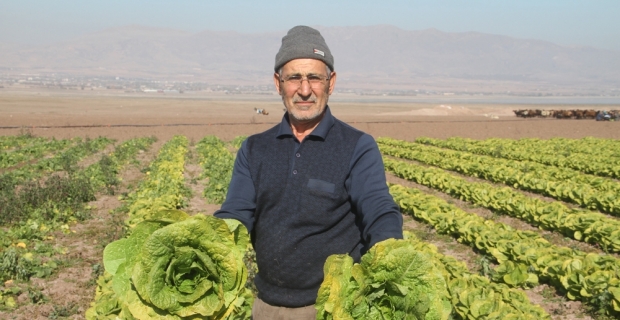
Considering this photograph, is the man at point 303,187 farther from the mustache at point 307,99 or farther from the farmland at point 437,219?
the farmland at point 437,219

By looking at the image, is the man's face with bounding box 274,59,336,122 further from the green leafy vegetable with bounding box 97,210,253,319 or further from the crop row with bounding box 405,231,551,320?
the crop row with bounding box 405,231,551,320

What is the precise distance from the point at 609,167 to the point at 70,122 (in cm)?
2971

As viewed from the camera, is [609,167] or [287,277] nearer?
[287,277]

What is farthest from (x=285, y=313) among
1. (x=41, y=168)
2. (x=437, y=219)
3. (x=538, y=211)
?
(x=41, y=168)

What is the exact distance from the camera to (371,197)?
2676 millimetres

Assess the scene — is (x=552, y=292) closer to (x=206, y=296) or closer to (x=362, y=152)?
(x=362, y=152)

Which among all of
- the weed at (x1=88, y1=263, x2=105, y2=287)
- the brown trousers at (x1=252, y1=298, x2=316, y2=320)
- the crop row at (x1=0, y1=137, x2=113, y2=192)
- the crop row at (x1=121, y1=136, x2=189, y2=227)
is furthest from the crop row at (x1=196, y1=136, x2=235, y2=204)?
the brown trousers at (x1=252, y1=298, x2=316, y2=320)

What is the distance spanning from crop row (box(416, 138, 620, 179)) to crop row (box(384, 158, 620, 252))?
5.12 meters

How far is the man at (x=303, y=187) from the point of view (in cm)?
281

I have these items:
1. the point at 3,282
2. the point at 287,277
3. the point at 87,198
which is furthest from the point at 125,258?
the point at 87,198

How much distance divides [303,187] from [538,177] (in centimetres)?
1341

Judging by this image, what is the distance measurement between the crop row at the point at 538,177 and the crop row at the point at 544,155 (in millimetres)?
1490

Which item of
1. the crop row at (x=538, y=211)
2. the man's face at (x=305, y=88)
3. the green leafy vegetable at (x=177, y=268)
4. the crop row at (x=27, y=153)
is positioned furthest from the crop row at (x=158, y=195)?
the crop row at (x=538, y=211)

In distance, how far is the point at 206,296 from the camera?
231cm
